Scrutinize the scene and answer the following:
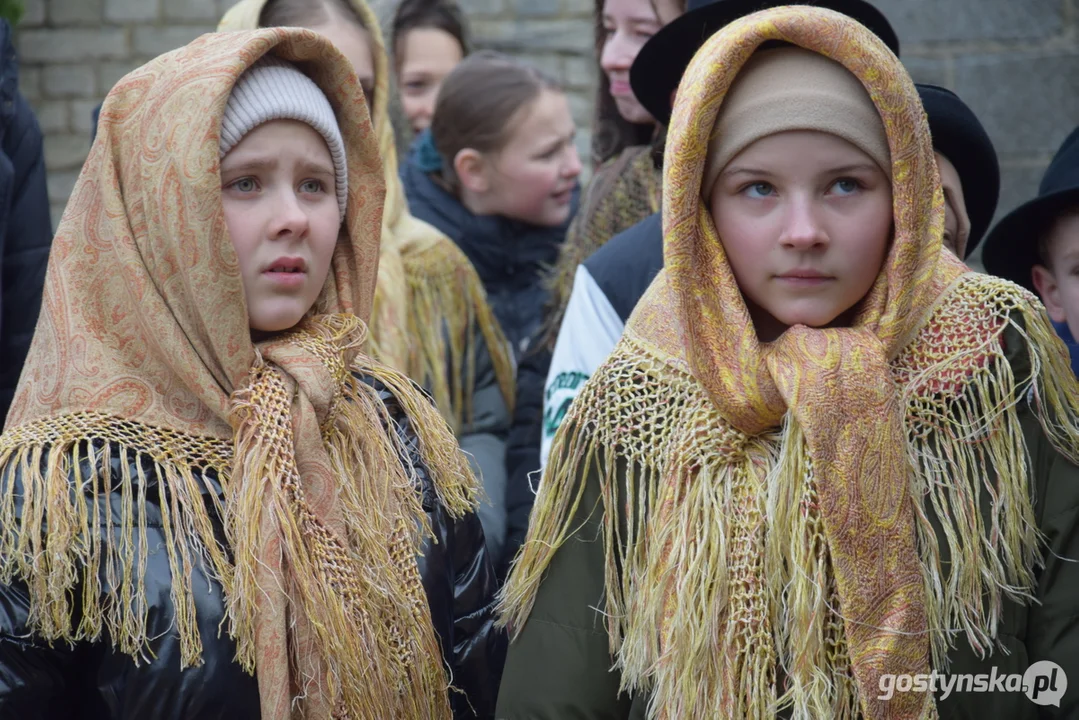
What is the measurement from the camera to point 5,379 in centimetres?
337

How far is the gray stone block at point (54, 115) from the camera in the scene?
346 inches

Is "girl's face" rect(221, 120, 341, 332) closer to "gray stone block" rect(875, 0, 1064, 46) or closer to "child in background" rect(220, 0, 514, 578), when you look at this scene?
"child in background" rect(220, 0, 514, 578)

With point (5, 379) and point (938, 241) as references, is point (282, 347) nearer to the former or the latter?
point (938, 241)

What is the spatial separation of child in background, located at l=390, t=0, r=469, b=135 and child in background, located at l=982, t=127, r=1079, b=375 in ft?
8.99

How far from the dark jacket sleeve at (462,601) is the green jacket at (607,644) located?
0.82ft

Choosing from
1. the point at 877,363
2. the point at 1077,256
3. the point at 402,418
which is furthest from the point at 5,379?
the point at 1077,256

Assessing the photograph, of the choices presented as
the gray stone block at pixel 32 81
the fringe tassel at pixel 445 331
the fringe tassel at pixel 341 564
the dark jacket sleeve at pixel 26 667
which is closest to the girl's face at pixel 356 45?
the fringe tassel at pixel 445 331

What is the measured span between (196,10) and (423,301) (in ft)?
18.1

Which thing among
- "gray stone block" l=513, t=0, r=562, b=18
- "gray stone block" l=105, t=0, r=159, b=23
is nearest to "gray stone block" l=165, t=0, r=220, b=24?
"gray stone block" l=105, t=0, r=159, b=23

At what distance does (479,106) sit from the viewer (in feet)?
14.4

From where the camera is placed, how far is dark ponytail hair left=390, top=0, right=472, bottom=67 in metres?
5.19

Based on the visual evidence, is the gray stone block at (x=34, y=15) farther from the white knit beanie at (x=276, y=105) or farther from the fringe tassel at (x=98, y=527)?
the fringe tassel at (x=98, y=527)

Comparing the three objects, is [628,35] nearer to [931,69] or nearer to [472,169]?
[472,169]

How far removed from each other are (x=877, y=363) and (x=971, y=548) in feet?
1.02
